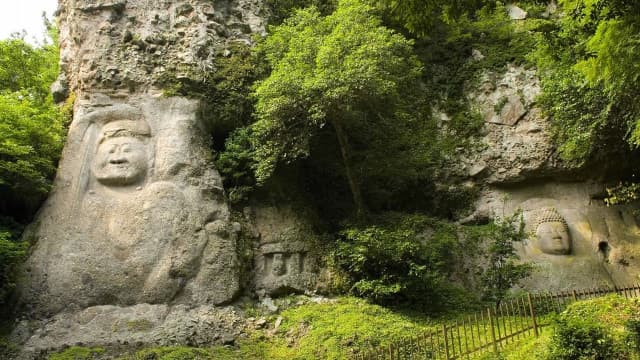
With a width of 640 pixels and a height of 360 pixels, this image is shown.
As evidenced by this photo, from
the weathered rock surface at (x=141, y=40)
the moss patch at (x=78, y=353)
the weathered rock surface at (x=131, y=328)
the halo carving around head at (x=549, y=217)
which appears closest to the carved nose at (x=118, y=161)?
the weathered rock surface at (x=141, y=40)

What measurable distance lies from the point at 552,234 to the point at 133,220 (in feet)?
43.9

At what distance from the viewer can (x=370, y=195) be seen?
60.2ft

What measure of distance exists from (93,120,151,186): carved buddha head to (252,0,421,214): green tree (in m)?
3.44

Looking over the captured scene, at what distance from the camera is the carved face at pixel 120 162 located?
15219mm

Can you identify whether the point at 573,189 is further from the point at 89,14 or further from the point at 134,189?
the point at 89,14

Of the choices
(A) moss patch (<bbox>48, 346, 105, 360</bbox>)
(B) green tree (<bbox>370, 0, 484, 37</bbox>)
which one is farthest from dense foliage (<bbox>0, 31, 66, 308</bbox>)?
(B) green tree (<bbox>370, 0, 484, 37</bbox>)

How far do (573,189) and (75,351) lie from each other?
16.5 meters

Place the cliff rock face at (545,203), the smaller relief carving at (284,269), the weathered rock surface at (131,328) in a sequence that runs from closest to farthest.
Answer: the weathered rock surface at (131,328) → the smaller relief carving at (284,269) → the cliff rock face at (545,203)

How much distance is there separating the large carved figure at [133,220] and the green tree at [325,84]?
2.22m

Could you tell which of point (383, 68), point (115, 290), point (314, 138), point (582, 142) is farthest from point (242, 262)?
point (582, 142)

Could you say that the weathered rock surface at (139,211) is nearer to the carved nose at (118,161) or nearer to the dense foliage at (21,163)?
the carved nose at (118,161)

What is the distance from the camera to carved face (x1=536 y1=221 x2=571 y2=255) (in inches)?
687

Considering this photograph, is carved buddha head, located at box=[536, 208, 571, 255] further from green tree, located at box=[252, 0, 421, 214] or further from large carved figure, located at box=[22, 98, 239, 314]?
large carved figure, located at box=[22, 98, 239, 314]

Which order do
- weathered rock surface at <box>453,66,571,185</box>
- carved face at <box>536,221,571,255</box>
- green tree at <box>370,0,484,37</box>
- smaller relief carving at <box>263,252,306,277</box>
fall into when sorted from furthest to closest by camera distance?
weathered rock surface at <box>453,66,571,185</box>, carved face at <box>536,221,571,255</box>, smaller relief carving at <box>263,252,306,277</box>, green tree at <box>370,0,484,37</box>
